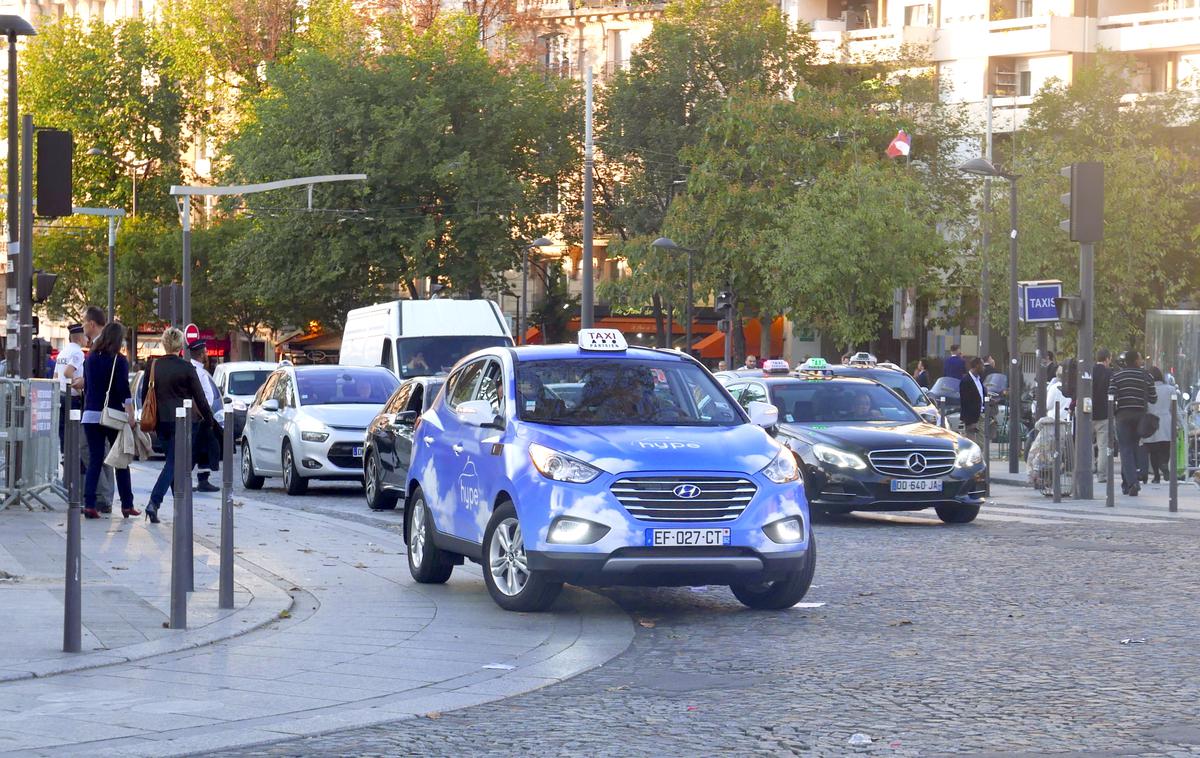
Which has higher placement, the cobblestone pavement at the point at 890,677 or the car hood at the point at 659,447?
the car hood at the point at 659,447

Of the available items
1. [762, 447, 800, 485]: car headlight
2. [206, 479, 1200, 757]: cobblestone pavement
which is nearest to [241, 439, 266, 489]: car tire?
[206, 479, 1200, 757]: cobblestone pavement

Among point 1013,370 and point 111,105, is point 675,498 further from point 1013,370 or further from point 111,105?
point 111,105

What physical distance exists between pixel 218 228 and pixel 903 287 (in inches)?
1324

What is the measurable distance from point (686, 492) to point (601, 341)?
6.20 feet

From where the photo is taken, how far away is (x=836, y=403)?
Result: 21062mm

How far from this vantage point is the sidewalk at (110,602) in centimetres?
1004

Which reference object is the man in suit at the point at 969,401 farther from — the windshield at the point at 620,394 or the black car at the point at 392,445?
the windshield at the point at 620,394

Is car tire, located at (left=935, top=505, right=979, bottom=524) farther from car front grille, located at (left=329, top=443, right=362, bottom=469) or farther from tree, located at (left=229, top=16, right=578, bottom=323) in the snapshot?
tree, located at (left=229, top=16, right=578, bottom=323)

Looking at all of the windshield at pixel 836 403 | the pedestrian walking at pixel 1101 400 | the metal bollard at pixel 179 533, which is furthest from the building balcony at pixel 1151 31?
the metal bollard at pixel 179 533

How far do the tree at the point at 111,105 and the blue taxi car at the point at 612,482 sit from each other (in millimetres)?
73578

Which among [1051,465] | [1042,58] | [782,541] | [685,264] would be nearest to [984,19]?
[1042,58]

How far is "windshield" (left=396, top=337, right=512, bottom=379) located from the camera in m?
32.8

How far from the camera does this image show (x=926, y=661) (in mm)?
10188

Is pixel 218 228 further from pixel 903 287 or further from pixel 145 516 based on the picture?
pixel 145 516
